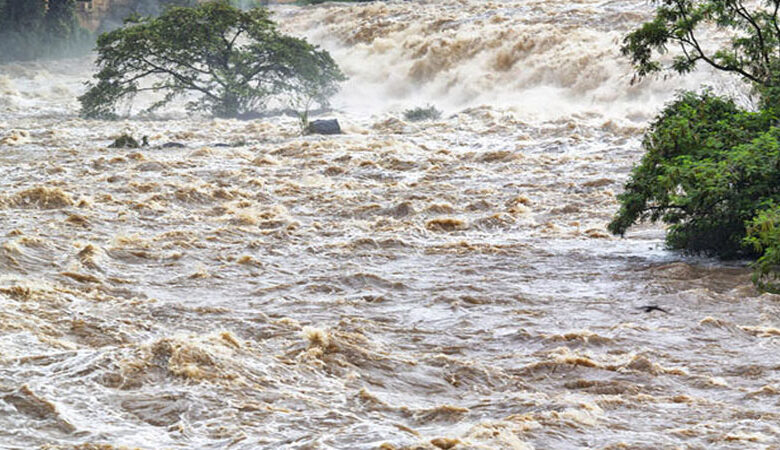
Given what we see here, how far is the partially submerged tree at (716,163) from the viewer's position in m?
8.33

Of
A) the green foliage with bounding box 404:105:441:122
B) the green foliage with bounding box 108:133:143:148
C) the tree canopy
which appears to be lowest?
the green foliage with bounding box 108:133:143:148

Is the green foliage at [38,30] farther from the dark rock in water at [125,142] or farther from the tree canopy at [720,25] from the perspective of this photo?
the tree canopy at [720,25]

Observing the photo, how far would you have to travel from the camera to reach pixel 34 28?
35.4m

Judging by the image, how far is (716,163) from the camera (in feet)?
28.8

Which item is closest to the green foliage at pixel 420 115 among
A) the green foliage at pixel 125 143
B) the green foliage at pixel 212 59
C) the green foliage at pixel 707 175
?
the green foliage at pixel 212 59

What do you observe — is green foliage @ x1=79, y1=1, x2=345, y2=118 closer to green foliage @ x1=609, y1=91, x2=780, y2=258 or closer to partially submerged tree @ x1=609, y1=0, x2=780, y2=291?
partially submerged tree @ x1=609, y1=0, x2=780, y2=291

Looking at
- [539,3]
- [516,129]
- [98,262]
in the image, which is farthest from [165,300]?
[539,3]

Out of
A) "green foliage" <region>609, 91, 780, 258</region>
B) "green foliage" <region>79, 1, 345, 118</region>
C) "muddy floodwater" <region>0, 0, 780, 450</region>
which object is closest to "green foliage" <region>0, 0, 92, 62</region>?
"green foliage" <region>79, 1, 345, 118</region>

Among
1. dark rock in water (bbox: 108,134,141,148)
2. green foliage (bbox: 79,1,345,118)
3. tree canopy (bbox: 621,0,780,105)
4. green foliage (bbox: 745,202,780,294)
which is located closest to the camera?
green foliage (bbox: 745,202,780,294)

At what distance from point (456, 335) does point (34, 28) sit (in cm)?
3201

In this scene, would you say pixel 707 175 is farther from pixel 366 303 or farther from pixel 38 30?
pixel 38 30

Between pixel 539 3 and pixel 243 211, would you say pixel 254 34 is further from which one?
pixel 243 211

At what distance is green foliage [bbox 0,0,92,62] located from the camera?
34.6 meters

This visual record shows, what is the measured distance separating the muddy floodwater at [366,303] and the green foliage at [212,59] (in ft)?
15.6
